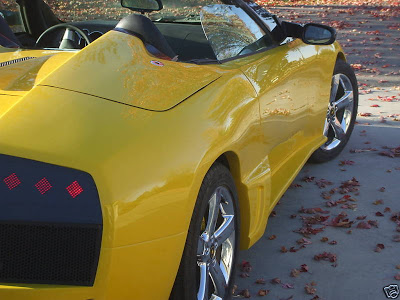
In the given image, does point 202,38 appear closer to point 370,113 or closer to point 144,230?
point 144,230

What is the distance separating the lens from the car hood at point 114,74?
2.81 metres

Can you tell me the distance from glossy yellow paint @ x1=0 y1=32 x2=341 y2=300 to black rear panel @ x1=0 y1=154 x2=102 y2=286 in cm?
4

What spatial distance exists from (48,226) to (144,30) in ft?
4.79

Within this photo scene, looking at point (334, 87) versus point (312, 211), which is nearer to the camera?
point (312, 211)

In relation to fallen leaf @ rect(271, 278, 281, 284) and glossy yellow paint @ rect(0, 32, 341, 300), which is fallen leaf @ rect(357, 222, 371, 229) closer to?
fallen leaf @ rect(271, 278, 281, 284)

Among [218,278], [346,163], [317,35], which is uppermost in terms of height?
[317,35]

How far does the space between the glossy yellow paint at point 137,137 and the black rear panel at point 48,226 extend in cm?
4

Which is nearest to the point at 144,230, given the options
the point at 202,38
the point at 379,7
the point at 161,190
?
the point at 161,190

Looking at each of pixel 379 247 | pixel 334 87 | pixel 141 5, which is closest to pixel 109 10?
pixel 141 5

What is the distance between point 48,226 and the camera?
7.52 ft

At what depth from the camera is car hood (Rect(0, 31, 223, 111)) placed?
2809 mm

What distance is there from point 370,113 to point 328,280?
4.14 metres

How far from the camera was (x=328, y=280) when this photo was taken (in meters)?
3.77

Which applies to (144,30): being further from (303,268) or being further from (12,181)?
(303,268)
